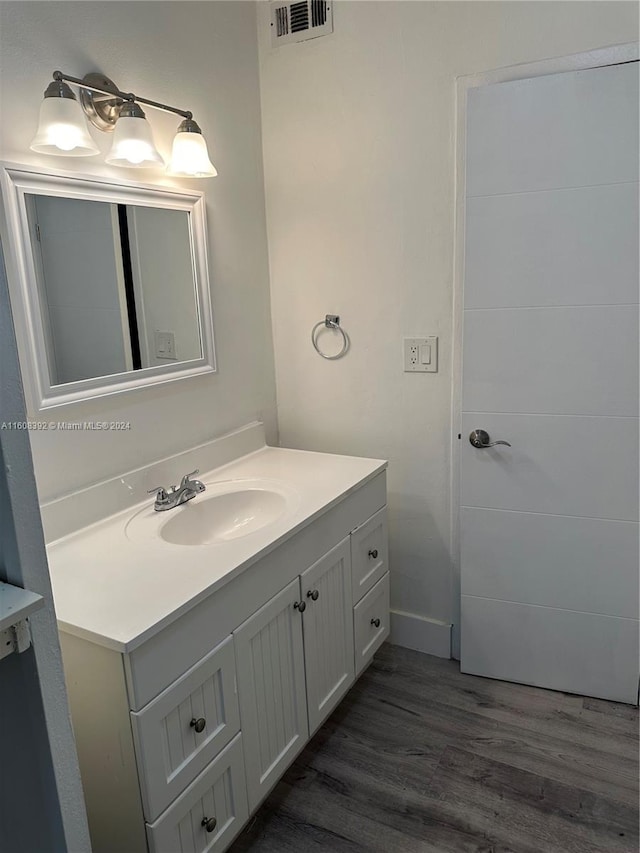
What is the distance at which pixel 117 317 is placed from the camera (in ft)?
5.76

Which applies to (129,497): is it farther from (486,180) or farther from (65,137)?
(486,180)

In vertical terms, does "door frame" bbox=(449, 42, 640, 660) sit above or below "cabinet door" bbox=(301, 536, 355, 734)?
above

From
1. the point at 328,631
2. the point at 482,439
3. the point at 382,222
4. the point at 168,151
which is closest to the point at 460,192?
the point at 382,222

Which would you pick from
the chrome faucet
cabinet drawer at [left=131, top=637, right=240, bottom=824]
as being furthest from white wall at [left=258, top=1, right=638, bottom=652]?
cabinet drawer at [left=131, top=637, right=240, bottom=824]

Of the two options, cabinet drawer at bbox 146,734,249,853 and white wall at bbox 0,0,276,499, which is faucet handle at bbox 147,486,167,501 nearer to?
white wall at bbox 0,0,276,499

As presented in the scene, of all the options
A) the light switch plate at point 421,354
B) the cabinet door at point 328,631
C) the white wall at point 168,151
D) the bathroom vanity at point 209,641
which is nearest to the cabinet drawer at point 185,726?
the bathroom vanity at point 209,641

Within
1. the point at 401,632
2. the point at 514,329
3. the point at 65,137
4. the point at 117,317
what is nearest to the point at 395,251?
the point at 514,329

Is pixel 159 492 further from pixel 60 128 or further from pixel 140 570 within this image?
pixel 60 128

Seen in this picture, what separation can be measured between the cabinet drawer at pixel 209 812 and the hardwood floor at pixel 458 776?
0.73 ft

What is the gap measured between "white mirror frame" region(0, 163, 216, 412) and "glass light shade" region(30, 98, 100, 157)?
0.06m

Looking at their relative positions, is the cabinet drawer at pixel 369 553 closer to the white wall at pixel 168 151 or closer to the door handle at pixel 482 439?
the door handle at pixel 482 439

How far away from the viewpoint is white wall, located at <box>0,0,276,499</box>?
59.1 inches

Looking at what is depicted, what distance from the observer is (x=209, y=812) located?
4.73ft

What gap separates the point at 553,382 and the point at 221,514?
1.10m
